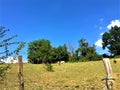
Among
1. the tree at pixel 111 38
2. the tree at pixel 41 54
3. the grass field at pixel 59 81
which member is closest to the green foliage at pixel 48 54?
the tree at pixel 41 54

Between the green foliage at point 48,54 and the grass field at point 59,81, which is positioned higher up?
the green foliage at point 48,54

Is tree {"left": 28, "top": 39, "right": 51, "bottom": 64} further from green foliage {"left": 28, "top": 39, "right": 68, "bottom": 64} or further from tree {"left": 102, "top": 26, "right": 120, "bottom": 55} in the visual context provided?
tree {"left": 102, "top": 26, "right": 120, "bottom": 55}

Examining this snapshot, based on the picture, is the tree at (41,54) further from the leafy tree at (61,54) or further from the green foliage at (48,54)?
the leafy tree at (61,54)

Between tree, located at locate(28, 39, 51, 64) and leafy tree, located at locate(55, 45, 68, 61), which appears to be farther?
leafy tree, located at locate(55, 45, 68, 61)

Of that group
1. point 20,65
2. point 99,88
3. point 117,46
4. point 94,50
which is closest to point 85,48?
point 94,50

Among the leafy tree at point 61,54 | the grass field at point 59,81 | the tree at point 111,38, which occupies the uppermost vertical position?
the tree at point 111,38

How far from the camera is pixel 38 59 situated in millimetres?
106188

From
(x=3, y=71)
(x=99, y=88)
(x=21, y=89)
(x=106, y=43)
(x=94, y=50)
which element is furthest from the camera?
(x=106, y=43)

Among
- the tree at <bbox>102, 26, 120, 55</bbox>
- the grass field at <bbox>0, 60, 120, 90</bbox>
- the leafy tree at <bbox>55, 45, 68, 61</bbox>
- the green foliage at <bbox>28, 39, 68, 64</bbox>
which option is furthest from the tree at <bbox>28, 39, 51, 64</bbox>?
the grass field at <bbox>0, 60, 120, 90</bbox>

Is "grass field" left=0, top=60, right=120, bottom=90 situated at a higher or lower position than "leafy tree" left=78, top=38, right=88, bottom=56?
lower

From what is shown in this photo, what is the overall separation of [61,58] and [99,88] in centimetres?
8445

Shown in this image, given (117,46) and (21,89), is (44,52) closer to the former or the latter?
(117,46)

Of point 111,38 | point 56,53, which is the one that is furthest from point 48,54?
point 111,38

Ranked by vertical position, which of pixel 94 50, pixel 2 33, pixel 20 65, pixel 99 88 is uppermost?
pixel 94 50
